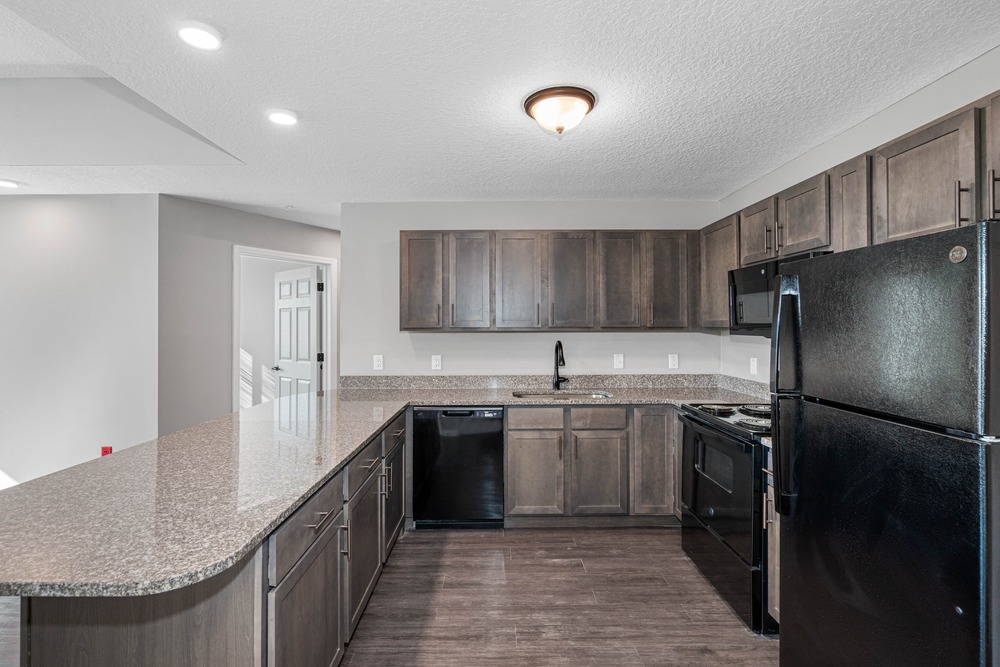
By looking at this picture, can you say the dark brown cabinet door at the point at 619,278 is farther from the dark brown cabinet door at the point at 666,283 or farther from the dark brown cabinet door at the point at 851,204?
the dark brown cabinet door at the point at 851,204

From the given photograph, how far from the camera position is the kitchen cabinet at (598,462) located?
3324mm

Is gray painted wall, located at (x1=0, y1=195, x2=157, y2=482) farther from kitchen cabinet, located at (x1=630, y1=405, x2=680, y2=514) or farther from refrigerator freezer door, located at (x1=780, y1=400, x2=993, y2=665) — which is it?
refrigerator freezer door, located at (x1=780, y1=400, x2=993, y2=665)

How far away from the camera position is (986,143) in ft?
5.09

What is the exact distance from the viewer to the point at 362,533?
7.13ft

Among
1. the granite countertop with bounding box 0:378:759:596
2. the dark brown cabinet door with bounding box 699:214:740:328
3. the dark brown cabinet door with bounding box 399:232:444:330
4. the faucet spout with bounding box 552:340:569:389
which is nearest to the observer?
the granite countertop with bounding box 0:378:759:596

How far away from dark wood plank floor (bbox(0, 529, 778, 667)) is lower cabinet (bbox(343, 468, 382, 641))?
15cm

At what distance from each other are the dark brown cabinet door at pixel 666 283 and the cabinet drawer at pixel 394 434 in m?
1.91

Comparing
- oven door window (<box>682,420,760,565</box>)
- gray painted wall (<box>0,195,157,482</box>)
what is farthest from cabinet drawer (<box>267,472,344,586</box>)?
gray painted wall (<box>0,195,157,482</box>)

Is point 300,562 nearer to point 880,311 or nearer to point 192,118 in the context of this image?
point 880,311

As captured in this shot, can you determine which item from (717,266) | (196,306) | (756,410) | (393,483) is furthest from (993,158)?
(196,306)

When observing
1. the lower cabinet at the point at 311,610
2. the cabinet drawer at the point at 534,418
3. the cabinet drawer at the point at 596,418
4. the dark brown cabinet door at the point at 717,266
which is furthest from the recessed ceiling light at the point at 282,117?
the dark brown cabinet door at the point at 717,266

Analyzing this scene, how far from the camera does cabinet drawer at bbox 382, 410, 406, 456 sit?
104 inches

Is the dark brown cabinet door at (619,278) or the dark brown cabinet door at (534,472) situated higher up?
the dark brown cabinet door at (619,278)

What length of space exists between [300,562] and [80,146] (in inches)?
118
